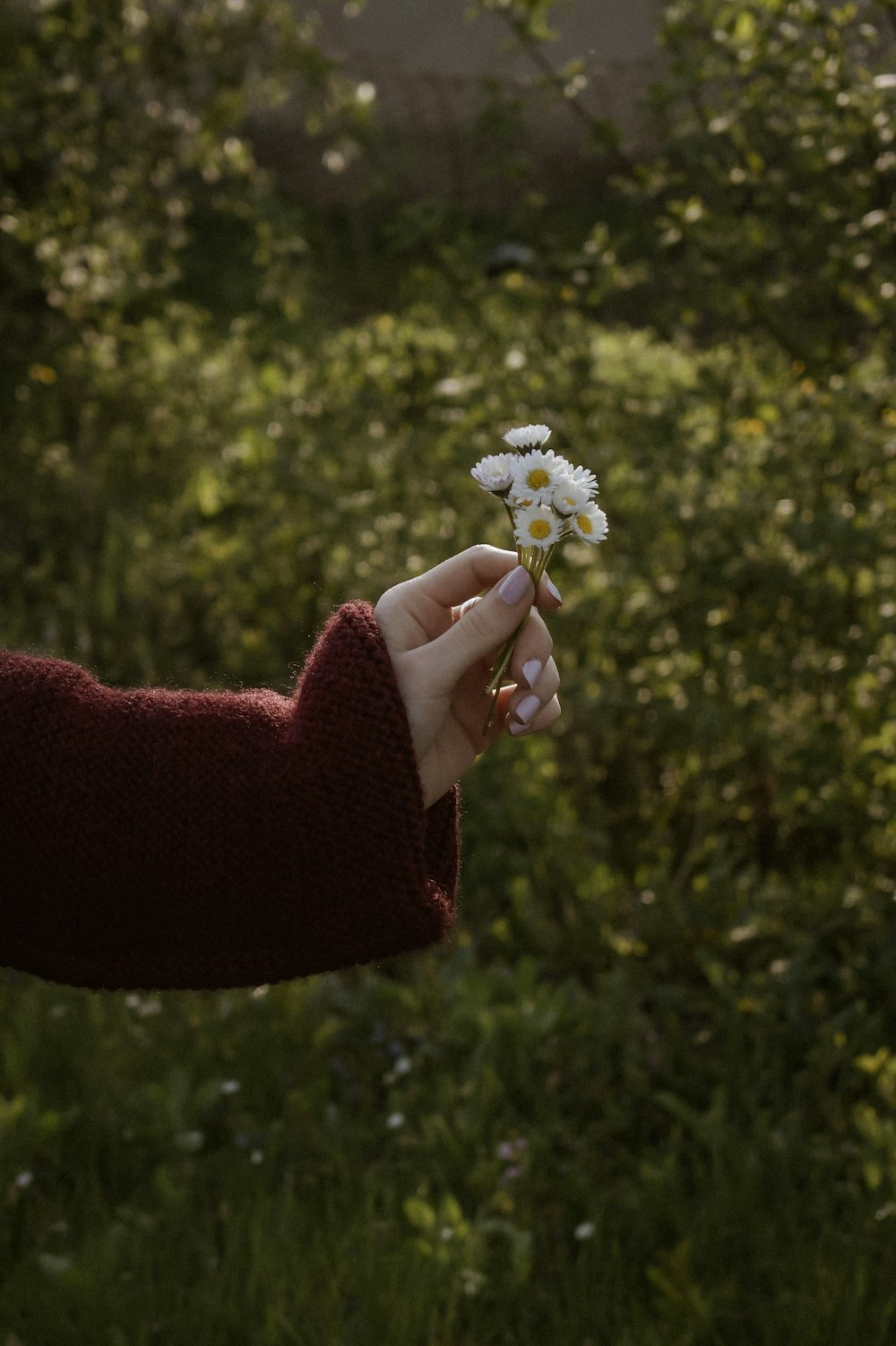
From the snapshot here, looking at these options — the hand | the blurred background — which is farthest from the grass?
the hand

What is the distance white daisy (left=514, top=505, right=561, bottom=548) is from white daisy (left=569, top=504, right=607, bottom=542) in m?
0.01

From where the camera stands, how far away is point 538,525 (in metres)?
1.04

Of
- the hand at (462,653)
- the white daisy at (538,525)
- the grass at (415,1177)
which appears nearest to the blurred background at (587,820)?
the grass at (415,1177)

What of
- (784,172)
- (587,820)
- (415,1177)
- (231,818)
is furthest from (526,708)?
(784,172)

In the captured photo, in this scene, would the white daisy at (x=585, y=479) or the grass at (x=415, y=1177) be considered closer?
the white daisy at (x=585, y=479)

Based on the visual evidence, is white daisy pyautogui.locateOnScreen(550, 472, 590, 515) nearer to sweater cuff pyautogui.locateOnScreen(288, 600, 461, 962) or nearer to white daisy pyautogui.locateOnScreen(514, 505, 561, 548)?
white daisy pyautogui.locateOnScreen(514, 505, 561, 548)

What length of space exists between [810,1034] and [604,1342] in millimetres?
721

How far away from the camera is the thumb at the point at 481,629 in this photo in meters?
1.08

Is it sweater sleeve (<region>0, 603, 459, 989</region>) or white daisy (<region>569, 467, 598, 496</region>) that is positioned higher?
white daisy (<region>569, 467, 598, 496</region>)

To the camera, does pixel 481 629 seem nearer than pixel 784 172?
Yes

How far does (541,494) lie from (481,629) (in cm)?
12

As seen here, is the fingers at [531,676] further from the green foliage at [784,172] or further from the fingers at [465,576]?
the green foliage at [784,172]

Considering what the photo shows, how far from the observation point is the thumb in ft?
3.54

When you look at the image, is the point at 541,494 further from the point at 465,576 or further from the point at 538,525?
the point at 465,576
